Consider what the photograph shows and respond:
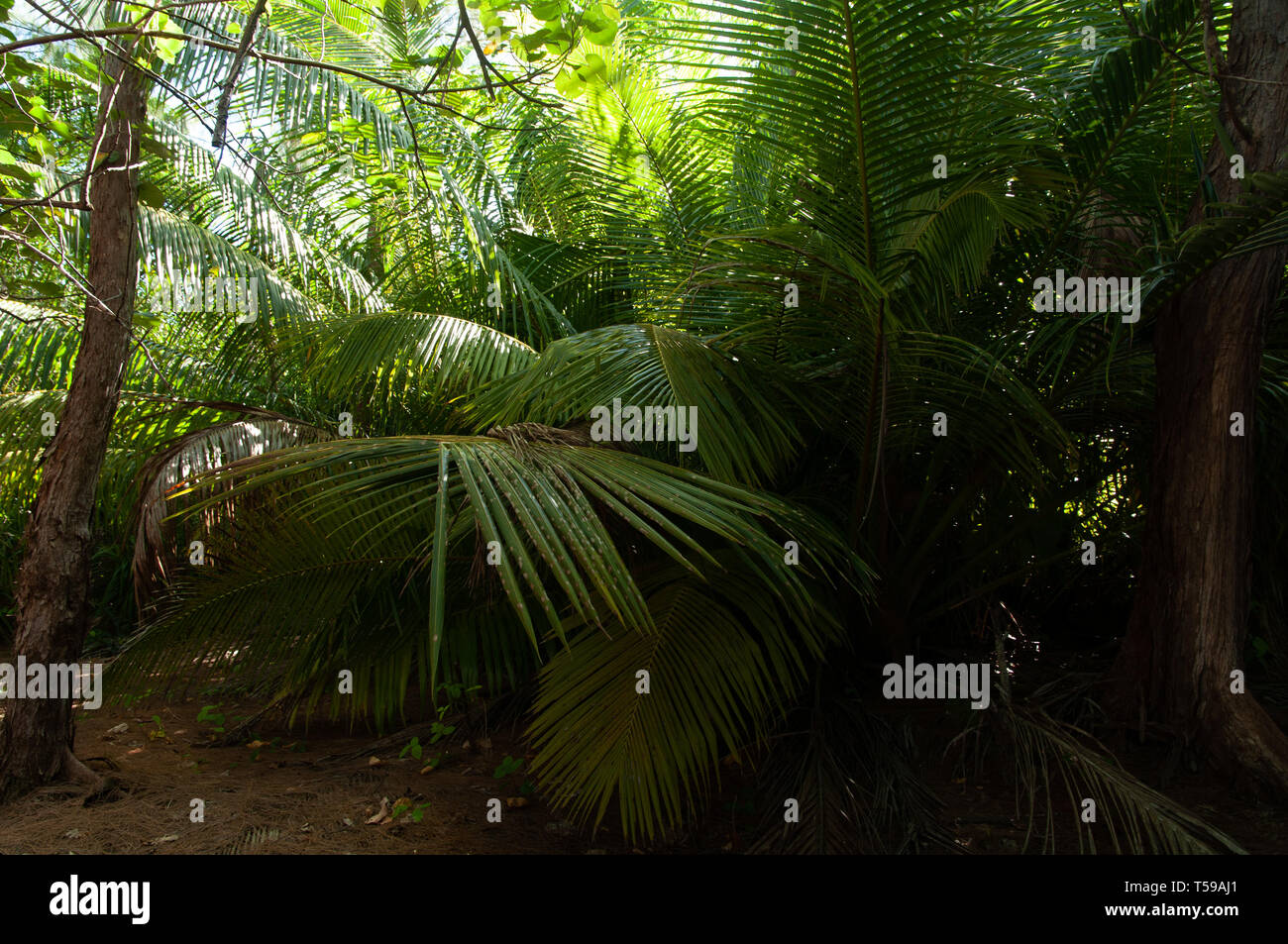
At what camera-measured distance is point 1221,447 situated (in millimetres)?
2744

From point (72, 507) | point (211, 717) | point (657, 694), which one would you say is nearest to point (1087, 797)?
point (657, 694)

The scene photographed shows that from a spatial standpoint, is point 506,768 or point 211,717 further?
point 211,717

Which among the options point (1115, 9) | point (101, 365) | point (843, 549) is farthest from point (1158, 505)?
point (101, 365)

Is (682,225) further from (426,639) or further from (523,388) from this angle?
(426,639)

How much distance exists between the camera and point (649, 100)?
12.9ft

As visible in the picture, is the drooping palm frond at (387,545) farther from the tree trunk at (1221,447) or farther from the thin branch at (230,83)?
the tree trunk at (1221,447)

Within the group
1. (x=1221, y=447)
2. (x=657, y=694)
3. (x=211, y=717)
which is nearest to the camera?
(x=657, y=694)

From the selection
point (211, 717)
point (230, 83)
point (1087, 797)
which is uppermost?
point (230, 83)

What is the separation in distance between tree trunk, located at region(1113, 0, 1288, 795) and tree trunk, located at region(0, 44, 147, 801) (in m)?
3.41

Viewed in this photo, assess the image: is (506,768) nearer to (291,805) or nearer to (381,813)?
(381,813)

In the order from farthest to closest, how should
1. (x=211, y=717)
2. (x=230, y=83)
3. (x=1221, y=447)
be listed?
(x=211, y=717) → (x=1221, y=447) → (x=230, y=83)

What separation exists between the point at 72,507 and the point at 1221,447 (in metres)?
3.68

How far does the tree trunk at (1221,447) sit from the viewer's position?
2.71 m

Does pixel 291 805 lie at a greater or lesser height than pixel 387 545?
lesser
